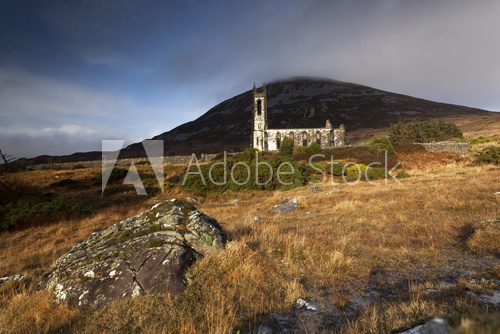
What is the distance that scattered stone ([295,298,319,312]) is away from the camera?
4066 millimetres

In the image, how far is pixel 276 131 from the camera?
209 feet

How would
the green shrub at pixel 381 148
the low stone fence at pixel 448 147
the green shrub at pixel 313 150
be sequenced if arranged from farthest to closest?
the green shrub at pixel 313 150, the low stone fence at pixel 448 147, the green shrub at pixel 381 148

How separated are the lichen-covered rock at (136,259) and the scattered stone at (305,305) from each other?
1.66m

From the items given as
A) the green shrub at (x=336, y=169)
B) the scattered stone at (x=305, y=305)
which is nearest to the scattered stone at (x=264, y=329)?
the scattered stone at (x=305, y=305)

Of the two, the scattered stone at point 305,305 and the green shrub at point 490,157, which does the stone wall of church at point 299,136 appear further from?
the scattered stone at point 305,305

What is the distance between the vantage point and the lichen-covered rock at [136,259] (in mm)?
4398

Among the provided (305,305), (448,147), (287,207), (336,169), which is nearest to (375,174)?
(336,169)

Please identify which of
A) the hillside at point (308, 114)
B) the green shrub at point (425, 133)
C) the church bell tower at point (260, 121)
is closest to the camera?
the green shrub at point (425, 133)

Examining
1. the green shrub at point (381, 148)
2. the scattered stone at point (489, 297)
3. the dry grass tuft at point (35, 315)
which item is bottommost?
the dry grass tuft at point (35, 315)

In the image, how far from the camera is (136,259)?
15.7 ft

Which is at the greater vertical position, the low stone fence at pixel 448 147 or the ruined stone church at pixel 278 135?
the ruined stone church at pixel 278 135

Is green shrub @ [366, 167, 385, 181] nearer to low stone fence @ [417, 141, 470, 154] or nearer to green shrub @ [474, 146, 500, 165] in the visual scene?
green shrub @ [474, 146, 500, 165]

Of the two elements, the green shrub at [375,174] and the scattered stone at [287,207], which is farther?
the green shrub at [375,174]

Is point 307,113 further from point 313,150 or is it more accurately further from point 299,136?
point 313,150
